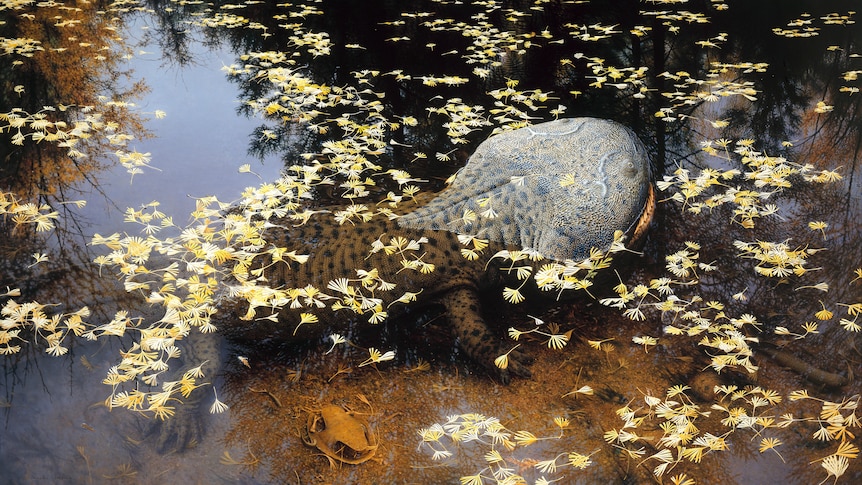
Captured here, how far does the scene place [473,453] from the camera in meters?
3.13

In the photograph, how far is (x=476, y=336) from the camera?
12.6 ft

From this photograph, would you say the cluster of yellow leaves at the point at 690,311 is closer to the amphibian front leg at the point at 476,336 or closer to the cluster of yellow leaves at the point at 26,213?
the amphibian front leg at the point at 476,336

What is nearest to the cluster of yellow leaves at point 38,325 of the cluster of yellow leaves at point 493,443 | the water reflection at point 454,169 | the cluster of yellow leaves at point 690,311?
the water reflection at point 454,169

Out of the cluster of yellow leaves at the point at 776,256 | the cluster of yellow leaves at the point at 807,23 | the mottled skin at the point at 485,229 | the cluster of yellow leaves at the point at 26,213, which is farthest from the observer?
the cluster of yellow leaves at the point at 807,23

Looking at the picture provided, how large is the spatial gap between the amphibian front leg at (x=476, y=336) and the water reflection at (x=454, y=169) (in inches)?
4.1

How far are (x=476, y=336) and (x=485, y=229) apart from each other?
0.94 metres

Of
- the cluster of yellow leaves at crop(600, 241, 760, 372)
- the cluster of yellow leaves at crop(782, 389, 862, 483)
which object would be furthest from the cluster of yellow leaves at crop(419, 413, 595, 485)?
the cluster of yellow leaves at crop(782, 389, 862, 483)

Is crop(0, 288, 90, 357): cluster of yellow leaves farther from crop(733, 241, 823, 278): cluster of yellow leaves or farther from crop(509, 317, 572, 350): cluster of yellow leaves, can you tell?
crop(733, 241, 823, 278): cluster of yellow leaves

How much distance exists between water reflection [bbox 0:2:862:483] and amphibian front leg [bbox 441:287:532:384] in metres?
0.10

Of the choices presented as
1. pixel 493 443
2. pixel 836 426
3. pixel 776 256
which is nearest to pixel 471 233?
pixel 493 443

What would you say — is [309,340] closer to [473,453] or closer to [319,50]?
[473,453]

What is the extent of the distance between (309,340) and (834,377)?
126 inches

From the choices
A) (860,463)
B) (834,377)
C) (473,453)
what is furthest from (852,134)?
(473,453)

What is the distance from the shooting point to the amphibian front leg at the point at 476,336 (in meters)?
3.65
